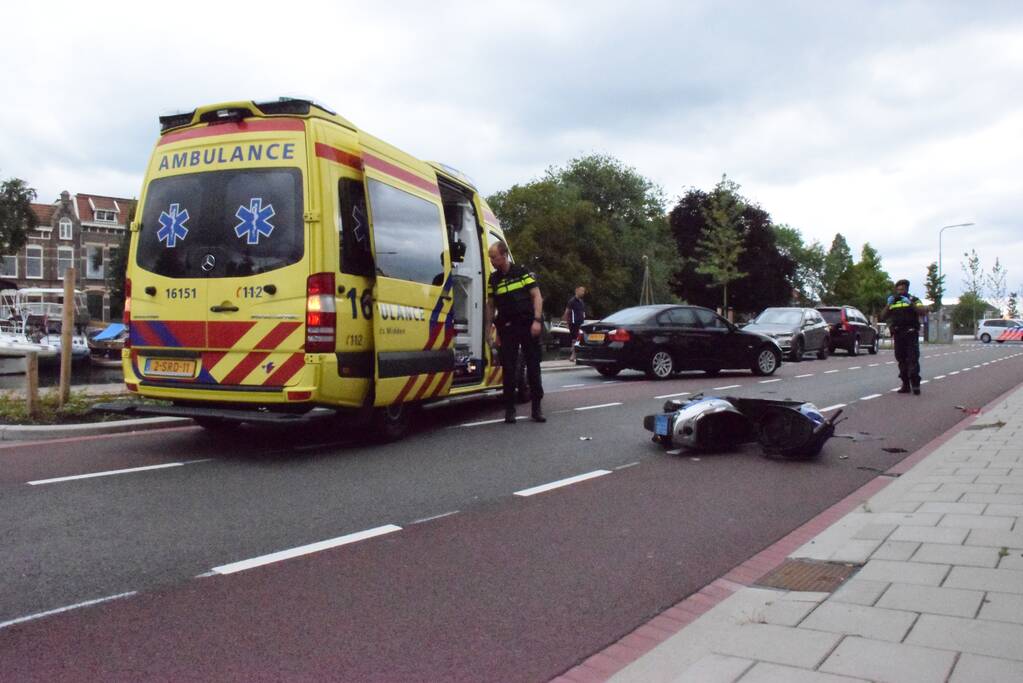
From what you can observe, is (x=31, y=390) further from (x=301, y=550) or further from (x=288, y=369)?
(x=301, y=550)

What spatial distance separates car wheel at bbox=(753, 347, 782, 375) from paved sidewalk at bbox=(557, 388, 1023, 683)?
12.1 m

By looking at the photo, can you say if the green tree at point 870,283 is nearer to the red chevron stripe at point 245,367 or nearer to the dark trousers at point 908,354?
the dark trousers at point 908,354

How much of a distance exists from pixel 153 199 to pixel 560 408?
18.4 feet

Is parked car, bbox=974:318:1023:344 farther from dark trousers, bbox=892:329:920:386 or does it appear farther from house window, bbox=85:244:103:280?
house window, bbox=85:244:103:280

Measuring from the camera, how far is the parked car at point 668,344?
1616 centimetres

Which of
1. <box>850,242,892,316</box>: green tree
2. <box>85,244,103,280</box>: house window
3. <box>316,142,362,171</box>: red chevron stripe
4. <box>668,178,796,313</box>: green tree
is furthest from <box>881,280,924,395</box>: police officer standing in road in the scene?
<box>850,242,892,316</box>: green tree

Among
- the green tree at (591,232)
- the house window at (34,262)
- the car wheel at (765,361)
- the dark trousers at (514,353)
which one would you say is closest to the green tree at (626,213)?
the green tree at (591,232)

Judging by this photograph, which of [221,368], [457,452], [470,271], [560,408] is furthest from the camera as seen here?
[560,408]

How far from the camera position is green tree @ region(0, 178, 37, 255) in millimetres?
43312

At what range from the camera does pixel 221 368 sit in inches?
275

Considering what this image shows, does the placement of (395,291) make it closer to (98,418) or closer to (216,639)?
(98,418)

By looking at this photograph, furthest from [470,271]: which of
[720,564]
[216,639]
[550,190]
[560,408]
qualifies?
[550,190]

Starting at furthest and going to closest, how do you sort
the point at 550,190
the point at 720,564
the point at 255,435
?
the point at 550,190, the point at 255,435, the point at 720,564

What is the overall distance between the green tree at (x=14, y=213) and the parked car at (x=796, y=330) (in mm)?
37492
